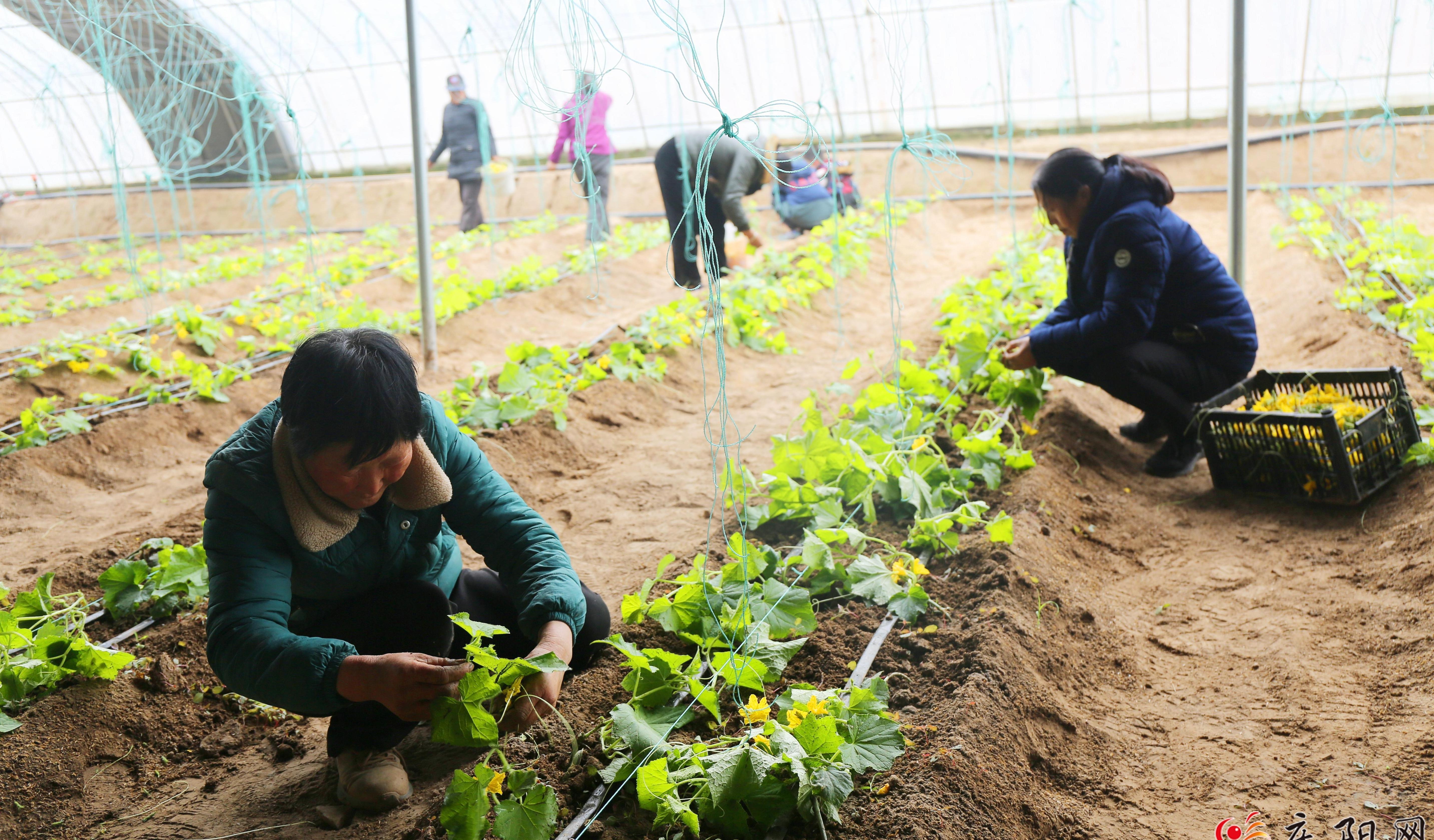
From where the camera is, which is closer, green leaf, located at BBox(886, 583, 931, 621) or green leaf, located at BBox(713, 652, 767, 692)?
green leaf, located at BBox(713, 652, 767, 692)

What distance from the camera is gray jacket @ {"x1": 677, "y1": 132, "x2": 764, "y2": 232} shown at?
5965 millimetres

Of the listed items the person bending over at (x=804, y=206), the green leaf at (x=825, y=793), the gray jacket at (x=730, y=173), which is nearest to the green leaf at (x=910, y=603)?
the green leaf at (x=825, y=793)

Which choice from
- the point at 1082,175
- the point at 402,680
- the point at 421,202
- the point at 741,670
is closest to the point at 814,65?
the point at 421,202

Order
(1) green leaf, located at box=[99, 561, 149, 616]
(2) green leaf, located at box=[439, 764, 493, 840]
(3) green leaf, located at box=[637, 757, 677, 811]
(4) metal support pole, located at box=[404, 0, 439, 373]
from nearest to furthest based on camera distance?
(2) green leaf, located at box=[439, 764, 493, 840] → (3) green leaf, located at box=[637, 757, 677, 811] → (1) green leaf, located at box=[99, 561, 149, 616] → (4) metal support pole, located at box=[404, 0, 439, 373]

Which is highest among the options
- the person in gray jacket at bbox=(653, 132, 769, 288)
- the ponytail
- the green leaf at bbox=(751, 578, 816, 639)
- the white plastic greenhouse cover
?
the white plastic greenhouse cover

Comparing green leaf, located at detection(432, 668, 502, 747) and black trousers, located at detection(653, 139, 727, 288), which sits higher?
black trousers, located at detection(653, 139, 727, 288)

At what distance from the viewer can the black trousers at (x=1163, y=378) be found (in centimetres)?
324

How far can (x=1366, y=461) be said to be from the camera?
9.14 feet

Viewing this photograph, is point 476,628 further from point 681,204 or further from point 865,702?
point 681,204

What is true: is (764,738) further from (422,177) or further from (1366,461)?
(422,177)

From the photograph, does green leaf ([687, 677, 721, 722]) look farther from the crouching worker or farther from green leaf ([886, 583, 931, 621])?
green leaf ([886, 583, 931, 621])

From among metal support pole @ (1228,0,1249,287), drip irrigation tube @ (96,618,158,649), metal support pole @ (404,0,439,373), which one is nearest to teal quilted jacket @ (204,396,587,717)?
drip irrigation tube @ (96,618,158,649)

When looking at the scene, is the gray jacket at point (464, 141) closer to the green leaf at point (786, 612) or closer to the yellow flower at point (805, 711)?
the green leaf at point (786, 612)

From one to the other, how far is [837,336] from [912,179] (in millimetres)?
7060
